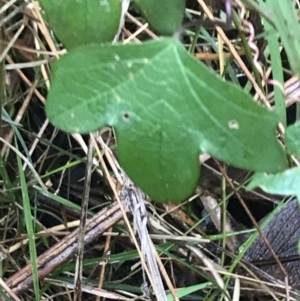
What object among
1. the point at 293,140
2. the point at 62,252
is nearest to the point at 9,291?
the point at 62,252

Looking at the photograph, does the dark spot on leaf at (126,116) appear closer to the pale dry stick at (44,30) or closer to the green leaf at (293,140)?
the green leaf at (293,140)

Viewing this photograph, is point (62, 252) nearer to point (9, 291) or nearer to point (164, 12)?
point (9, 291)

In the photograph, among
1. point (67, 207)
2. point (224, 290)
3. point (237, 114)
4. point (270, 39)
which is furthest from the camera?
point (67, 207)

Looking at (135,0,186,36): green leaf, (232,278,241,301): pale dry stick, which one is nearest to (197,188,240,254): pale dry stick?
(232,278,241,301): pale dry stick

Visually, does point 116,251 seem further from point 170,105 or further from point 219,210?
point 170,105

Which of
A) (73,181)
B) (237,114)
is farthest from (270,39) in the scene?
(73,181)

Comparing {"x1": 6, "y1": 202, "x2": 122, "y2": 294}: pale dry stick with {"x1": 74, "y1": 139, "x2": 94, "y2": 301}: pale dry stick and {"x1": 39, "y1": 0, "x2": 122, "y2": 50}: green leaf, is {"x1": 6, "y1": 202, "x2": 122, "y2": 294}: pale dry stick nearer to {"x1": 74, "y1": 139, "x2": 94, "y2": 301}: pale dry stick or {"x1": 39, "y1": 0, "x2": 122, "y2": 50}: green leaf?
{"x1": 74, "y1": 139, "x2": 94, "y2": 301}: pale dry stick

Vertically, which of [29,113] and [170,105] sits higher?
[170,105]

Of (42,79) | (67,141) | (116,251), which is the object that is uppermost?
(42,79)
